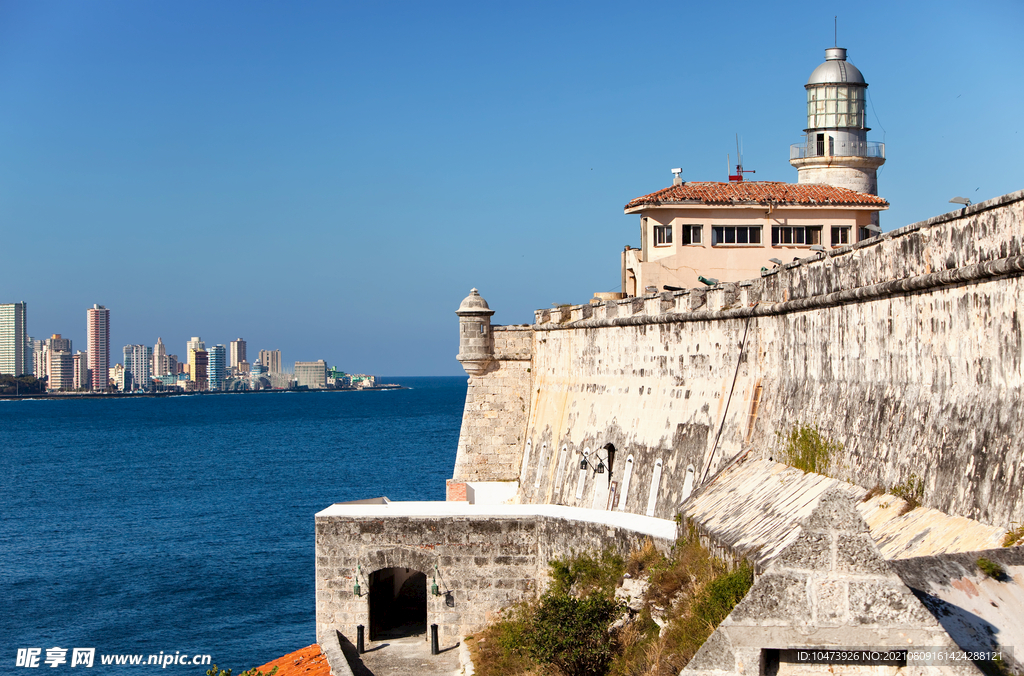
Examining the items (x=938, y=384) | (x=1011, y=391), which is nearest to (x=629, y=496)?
(x=938, y=384)

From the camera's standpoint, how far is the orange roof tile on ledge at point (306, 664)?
1833cm

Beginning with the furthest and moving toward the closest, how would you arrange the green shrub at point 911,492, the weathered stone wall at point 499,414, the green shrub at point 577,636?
1. the weathered stone wall at point 499,414
2. the green shrub at point 577,636
3. the green shrub at point 911,492

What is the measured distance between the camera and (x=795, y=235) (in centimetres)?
2881

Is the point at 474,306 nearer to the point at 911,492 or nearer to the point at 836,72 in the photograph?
the point at 836,72

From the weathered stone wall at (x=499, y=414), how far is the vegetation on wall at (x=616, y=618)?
28.9 ft

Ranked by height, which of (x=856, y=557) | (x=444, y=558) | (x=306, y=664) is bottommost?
(x=306, y=664)

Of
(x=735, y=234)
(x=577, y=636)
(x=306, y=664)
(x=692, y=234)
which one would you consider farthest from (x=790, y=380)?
(x=735, y=234)

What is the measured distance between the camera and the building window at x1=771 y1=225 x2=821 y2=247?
2870cm

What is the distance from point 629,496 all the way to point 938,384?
1083 cm

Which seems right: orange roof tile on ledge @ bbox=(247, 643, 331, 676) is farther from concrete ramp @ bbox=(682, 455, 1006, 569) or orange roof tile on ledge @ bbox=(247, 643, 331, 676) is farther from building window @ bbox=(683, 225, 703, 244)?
building window @ bbox=(683, 225, 703, 244)

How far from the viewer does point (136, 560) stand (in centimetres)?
3884

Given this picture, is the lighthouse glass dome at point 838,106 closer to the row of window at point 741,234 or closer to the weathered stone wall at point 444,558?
the row of window at point 741,234

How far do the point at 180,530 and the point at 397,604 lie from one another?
25549 millimetres

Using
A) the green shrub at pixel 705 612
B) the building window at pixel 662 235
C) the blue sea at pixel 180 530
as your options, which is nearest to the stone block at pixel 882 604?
the green shrub at pixel 705 612
